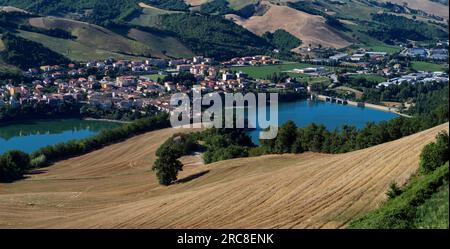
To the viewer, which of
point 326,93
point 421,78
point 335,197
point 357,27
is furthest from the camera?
point 357,27

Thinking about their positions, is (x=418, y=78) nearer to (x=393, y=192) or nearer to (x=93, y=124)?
(x=93, y=124)

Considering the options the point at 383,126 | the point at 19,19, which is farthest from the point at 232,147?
the point at 19,19

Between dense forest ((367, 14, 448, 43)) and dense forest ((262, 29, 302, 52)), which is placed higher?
dense forest ((367, 14, 448, 43))

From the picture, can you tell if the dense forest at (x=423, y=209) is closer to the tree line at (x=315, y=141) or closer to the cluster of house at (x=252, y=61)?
the tree line at (x=315, y=141)

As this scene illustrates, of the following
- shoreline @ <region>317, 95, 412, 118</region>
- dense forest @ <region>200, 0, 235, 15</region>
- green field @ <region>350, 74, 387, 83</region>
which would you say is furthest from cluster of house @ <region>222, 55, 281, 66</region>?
dense forest @ <region>200, 0, 235, 15</region>

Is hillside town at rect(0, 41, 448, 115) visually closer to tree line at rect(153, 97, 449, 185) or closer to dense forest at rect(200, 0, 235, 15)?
tree line at rect(153, 97, 449, 185)
